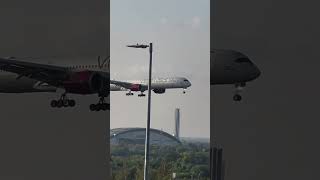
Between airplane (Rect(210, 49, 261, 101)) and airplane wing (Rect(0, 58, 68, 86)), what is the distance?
3.09 m

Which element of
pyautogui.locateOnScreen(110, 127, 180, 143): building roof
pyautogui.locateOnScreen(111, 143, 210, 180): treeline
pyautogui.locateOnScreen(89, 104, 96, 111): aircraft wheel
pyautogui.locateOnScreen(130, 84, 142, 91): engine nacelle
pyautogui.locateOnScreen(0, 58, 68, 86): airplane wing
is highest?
pyautogui.locateOnScreen(0, 58, 68, 86): airplane wing

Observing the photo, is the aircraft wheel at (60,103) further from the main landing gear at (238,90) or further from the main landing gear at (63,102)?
the main landing gear at (238,90)

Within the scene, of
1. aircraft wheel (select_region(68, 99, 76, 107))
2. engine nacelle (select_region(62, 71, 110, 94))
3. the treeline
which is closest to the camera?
engine nacelle (select_region(62, 71, 110, 94))

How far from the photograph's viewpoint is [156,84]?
1269cm

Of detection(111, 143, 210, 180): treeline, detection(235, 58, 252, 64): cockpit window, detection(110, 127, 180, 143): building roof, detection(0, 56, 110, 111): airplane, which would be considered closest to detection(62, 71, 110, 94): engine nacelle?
detection(0, 56, 110, 111): airplane

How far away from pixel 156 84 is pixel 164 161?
1.75m

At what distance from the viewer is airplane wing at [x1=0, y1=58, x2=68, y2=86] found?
471 inches

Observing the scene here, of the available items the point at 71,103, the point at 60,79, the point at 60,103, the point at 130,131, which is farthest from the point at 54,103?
the point at 130,131

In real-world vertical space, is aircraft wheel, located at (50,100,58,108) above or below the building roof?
above

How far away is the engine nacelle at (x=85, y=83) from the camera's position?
39.2ft

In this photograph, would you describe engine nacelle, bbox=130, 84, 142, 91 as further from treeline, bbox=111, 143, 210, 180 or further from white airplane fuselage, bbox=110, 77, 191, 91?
treeline, bbox=111, 143, 210, 180

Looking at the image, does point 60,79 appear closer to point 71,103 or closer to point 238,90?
point 71,103

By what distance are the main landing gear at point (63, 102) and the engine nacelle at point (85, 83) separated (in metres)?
0.17

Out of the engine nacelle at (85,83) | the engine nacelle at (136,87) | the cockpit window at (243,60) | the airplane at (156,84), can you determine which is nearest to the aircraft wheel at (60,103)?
the engine nacelle at (85,83)
